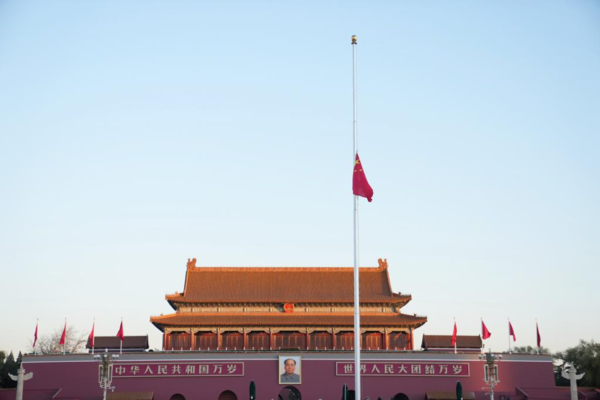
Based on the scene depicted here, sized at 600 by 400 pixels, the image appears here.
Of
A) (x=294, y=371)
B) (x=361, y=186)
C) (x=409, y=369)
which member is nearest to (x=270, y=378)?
(x=294, y=371)

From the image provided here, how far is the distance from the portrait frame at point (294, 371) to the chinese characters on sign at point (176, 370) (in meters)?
2.61

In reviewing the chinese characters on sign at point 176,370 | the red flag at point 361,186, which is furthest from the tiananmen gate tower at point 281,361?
the red flag at point 361,186

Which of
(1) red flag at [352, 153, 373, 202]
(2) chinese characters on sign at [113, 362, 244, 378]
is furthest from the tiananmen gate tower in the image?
(1) red flag at [352, 153, 373, 202]

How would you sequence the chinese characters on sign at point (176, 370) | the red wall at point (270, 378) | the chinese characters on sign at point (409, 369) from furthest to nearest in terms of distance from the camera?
the chinese characters on sign at point (409, 369)
the chinese characters on sign at point (176, 370)
the red wall at point (270, 378)

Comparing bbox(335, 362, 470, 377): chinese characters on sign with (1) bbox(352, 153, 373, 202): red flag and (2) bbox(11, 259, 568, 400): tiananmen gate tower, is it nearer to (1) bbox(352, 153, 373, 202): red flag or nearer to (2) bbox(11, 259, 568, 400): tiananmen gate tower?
(2) bbox(11, 259, 568, 400): tiananmen gate tower

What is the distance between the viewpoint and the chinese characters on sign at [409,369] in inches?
1951

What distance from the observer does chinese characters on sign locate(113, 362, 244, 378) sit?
49.2 meters

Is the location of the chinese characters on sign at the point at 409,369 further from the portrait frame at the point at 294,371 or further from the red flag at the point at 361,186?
the red flag at the point at 361,186

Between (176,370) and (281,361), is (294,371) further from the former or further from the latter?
(176,370)

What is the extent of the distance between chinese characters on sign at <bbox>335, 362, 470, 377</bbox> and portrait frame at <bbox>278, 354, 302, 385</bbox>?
2.57 m

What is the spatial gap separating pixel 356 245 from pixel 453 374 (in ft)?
88.2

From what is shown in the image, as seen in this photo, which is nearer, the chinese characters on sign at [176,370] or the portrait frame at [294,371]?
the chinese characters on sign at [176,370]

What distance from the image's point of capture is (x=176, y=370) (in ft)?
162

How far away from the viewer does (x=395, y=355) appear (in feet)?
164
